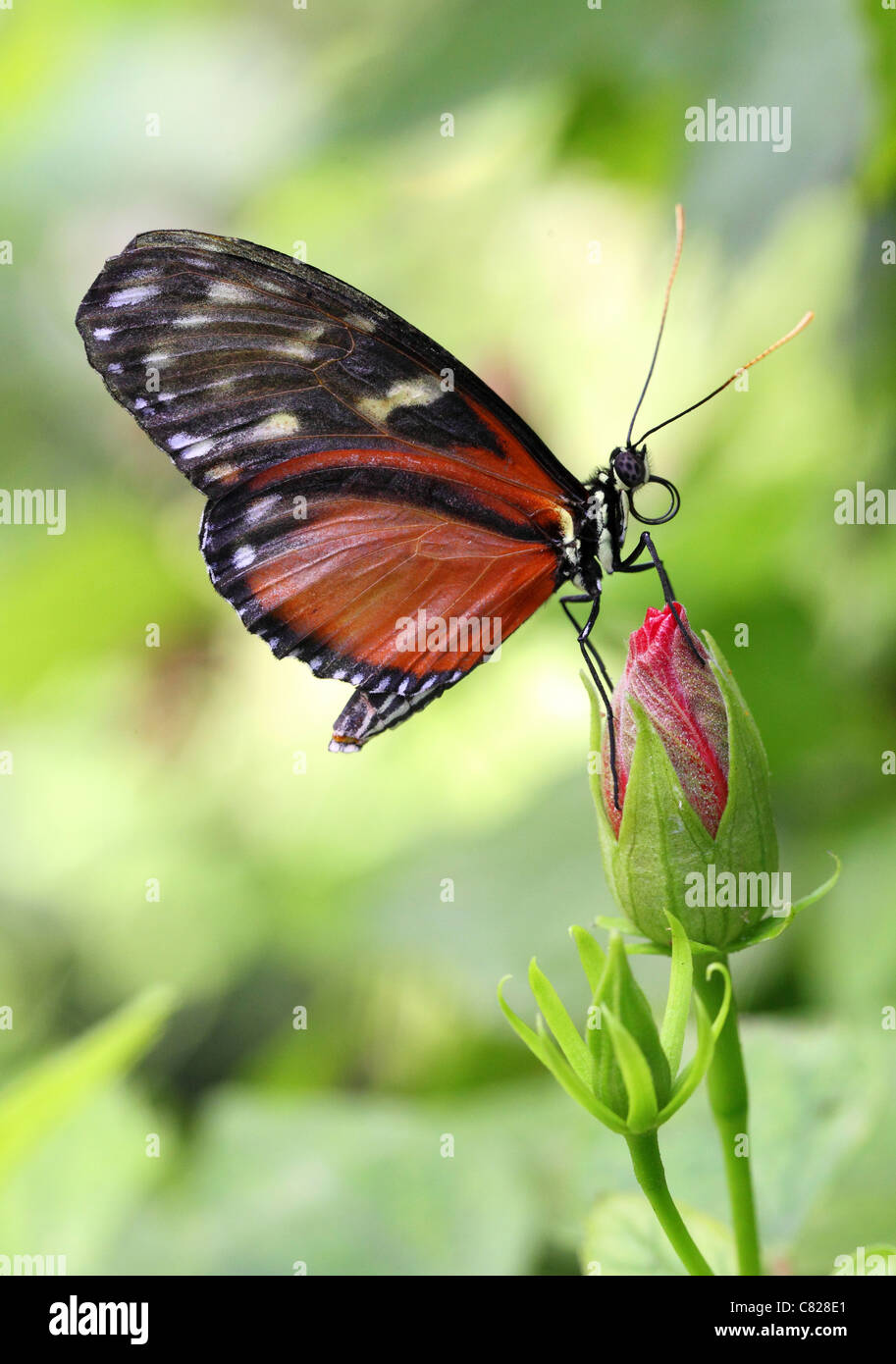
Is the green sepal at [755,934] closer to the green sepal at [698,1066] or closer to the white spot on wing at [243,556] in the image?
the green sepal at [698,1066]

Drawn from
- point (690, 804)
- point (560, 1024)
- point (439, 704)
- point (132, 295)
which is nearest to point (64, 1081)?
point (560, 1024)

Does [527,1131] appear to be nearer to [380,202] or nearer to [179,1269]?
[179,1269]

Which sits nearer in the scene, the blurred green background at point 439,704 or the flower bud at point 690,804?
the flower bud at point 690,804

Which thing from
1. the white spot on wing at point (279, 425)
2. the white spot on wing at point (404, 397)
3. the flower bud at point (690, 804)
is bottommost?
the flower bud at point (690, 804)

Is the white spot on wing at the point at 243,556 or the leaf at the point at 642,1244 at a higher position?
the white spot on wing at the point at 243,556

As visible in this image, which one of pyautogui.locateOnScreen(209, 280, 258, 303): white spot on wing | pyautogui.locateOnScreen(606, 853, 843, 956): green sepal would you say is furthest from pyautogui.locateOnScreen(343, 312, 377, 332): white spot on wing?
pyautogui.locateOnScreen(606, 853, 843, 956): green sepal

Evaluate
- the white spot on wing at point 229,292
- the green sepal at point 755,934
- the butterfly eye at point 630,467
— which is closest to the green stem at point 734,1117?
the green sepal at point 755,934

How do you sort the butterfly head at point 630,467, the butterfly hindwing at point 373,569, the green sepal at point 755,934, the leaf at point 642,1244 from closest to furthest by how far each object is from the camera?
1. the green sepal at point 755,934
2. the leaf at point 642,1244
3. the butterfly head at point 630,467
4. the butterfly hindwing at point 373,569
